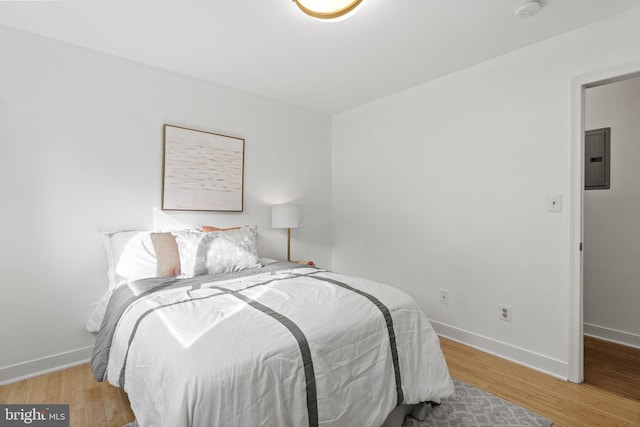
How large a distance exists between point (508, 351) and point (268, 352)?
2243mm

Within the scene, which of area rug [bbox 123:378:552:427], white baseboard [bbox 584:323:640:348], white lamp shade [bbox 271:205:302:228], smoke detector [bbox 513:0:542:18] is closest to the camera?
area rug [bbox 123:378:552:427]

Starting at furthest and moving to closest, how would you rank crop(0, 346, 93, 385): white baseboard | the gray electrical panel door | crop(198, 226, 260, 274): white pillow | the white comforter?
1. the gray electrical panel door
2. crop(198, 226, 260, 274): white pillow
3. crop(0, 346, 93, 385): white baseboard
4. the white comforter

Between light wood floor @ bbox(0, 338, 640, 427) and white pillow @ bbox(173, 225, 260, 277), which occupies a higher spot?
white pillow @ bbox(173, 225, 260, 277)

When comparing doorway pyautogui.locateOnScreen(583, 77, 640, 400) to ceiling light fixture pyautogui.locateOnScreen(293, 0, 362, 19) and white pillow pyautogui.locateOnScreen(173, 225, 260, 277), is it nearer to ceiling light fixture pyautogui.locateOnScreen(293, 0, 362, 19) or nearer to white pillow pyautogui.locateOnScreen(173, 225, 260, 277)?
ceiling light fixture pyautogui.locateOnScreen(293, 0, 362, 19)

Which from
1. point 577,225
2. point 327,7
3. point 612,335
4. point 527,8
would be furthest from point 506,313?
point 327,7

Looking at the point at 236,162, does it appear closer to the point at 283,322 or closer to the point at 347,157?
the point at 347,157

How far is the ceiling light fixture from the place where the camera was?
177 cm

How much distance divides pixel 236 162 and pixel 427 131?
1935 mm

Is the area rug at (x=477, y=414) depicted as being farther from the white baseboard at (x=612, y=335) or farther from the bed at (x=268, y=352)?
the white baseboard at (x=612, y=335)

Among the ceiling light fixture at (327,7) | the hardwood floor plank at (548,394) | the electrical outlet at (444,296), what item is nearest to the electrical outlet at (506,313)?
the hardwood floor plank at (548,394)

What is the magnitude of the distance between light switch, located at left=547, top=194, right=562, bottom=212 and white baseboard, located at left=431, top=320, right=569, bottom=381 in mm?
1088

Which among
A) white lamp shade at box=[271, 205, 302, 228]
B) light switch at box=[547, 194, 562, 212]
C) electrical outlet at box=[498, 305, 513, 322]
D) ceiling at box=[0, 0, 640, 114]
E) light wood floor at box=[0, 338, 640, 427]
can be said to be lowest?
light wood floor at box=[0, 338, 640, 427]

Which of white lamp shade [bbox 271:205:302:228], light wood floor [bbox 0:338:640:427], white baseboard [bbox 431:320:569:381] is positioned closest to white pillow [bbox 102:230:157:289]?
light wood floor [bbox 0:338:640:427]

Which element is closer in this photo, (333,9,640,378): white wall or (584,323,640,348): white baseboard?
(333,9,640,378): white wall
